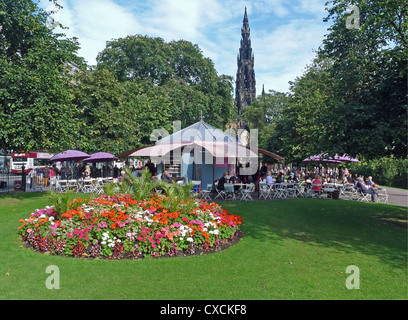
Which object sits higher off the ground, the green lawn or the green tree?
the green tree

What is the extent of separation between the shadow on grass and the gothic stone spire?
80098 mm

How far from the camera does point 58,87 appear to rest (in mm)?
15305

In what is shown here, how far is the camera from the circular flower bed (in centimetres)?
706

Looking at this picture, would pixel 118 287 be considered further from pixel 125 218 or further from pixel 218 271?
pixel 125 218

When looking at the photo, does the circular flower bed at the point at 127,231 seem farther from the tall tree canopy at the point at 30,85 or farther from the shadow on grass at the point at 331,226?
the tall tree canopy at the point at 30,85

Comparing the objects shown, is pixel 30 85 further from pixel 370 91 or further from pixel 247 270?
pixel 370 91

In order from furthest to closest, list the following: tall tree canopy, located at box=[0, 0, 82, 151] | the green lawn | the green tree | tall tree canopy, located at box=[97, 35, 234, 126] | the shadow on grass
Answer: tall tree canopy, located at box=[97, 35, 234, 126], tall tree canopy, located at box=[0, 0, 82, 151], the green tree, the shadow on grass, the green lawn

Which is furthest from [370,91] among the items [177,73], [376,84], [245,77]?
[245,77]

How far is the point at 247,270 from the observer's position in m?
6.39

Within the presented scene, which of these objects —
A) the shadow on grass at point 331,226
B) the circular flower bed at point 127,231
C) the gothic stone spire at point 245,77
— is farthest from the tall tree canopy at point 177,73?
the gothic stone spire at point 245,77

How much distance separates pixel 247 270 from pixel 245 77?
308ft

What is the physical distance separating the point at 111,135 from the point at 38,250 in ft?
64.9

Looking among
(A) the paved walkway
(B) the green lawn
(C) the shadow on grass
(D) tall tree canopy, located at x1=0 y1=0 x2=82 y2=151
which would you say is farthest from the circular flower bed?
(A) the paved walkway

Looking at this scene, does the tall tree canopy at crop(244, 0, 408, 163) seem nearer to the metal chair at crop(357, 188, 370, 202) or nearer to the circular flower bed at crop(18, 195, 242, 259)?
the circular flower bed at crop(18, 195, 242, 259)
